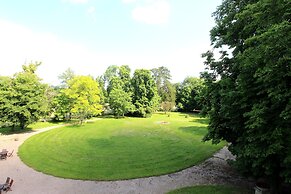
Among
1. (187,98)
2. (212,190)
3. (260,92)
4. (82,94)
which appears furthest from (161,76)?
(260,92)

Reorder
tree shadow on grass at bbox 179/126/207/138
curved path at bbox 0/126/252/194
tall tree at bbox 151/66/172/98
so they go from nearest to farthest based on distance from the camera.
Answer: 1. curved path at bbox 0/126/252/194
2. tree shadow on grass at bbox 179/126/207/138
3. tall tree at bbox 151/66/172/98

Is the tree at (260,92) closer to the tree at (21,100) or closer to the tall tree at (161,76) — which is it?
the tree at (21,100)

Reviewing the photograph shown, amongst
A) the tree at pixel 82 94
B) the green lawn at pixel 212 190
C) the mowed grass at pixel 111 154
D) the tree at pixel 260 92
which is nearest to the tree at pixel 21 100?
the mowed grass at pixel 111 154

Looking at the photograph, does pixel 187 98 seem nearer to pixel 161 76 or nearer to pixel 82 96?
pixel 161 76

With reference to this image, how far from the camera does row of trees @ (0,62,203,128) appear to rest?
26078 mm

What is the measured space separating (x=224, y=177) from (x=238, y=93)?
21.4 ft

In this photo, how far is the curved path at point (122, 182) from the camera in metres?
12.1

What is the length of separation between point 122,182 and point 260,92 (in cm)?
921

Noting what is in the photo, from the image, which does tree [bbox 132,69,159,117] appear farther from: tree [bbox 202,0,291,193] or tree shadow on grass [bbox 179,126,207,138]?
tree [bbox 202,0,291,193]

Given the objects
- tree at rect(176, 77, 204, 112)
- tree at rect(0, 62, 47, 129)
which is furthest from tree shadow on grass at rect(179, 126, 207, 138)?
tree at rect(176, 77, 204, 112)

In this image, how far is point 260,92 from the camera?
844cm

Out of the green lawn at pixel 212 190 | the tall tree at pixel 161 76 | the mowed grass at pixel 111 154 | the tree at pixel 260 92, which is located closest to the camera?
the tree at pixel 260 92

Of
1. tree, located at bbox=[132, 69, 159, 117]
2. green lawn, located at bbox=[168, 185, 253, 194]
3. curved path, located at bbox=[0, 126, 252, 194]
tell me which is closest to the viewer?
green lawn, located at bbox=[168, 185, 253, 194]

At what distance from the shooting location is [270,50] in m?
7.43
